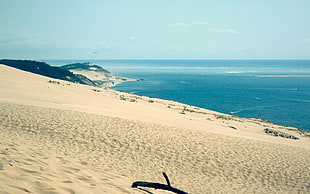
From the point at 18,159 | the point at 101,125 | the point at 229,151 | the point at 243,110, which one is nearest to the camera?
the point at 18,159

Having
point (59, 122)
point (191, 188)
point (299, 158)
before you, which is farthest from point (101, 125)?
point (299, 158)

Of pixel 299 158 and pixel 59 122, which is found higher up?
pixel 59 122

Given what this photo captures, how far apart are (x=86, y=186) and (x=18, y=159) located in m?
1.90

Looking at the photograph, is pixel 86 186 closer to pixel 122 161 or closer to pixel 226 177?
pixel 122 161

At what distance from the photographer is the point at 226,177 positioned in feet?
30.0

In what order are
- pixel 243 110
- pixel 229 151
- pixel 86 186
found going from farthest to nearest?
pixel 243 110
pixel 229 151
pixel 86 186

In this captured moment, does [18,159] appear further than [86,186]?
Yes

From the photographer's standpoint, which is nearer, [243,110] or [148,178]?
[148,178]

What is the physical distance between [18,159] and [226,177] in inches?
258

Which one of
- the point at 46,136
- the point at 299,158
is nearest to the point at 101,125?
the point at 46,136

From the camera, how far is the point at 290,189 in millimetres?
8734

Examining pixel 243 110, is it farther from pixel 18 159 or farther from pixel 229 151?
pixel 18 159

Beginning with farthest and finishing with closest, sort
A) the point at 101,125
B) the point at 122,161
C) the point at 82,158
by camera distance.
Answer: the point at 101,125 < the point at 122,161 < the point at 82,158

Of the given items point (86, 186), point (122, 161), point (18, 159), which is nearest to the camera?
point (86, 186)
